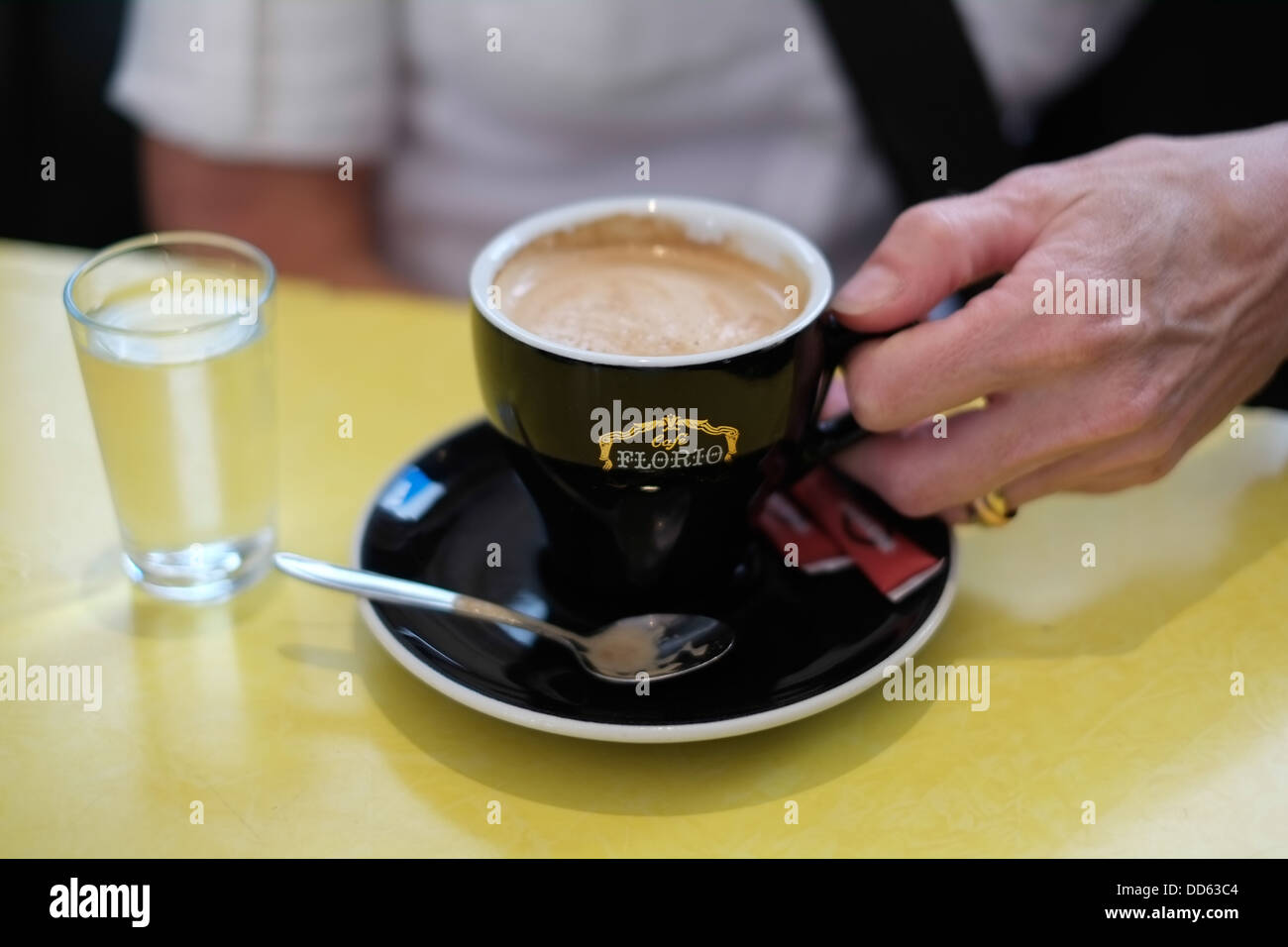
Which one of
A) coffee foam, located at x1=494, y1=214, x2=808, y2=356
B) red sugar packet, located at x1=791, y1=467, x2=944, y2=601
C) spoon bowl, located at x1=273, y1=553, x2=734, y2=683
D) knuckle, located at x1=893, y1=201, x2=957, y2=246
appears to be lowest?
red sugar packet, located at x1=791, y1=467, x2=944, y2=601

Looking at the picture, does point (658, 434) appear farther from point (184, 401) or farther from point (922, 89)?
point (922, 89)

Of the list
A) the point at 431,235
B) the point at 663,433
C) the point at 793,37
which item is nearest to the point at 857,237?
the point at 793,37

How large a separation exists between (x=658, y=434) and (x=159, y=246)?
0.38m

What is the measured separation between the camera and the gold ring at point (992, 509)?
88 cm

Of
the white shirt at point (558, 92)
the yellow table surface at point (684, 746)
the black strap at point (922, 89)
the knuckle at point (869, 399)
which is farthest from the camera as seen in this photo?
the white shirt at point (558, 92)

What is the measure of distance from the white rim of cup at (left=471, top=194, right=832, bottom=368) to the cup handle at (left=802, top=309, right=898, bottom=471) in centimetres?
2

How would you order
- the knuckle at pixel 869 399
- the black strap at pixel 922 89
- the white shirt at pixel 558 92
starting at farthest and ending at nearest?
1. the white shirt at pixel 558 92
2. the black strap at pixel 922 89
3. the knuckle at pixel 869 399

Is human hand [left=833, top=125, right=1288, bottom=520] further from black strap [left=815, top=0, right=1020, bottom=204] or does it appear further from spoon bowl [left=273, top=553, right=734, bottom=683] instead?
black strap [left=815, top=0, right=1020, bottom=204]

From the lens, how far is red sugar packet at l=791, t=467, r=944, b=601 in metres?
0.82
